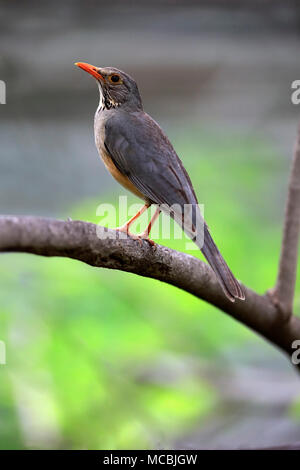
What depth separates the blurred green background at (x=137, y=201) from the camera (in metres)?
3.93

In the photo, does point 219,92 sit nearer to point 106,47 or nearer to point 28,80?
point 106,47

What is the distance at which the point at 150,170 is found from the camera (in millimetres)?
2857

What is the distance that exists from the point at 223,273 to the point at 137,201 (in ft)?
8.83

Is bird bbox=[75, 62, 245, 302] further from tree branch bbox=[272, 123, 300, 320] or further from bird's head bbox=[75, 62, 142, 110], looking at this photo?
tree branch bbox=[272, 123, 300, 320]

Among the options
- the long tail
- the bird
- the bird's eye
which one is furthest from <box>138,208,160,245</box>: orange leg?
the bird's eye

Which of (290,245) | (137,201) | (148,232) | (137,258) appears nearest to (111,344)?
(137,201)

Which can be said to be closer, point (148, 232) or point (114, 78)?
point (148, 232)

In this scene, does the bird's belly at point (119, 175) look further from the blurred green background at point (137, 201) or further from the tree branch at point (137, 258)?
the blurred green background at point (137, 201)

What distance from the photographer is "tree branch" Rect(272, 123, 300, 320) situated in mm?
3105

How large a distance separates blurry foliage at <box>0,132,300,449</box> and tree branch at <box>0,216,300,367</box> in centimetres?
90

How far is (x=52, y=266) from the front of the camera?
15.9ft

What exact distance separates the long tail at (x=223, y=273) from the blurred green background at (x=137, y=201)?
1.26 meters

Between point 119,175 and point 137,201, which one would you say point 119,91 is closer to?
point 119,175

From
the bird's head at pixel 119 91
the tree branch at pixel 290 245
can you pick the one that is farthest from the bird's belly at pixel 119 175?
the tree branch at pixel 290 245
